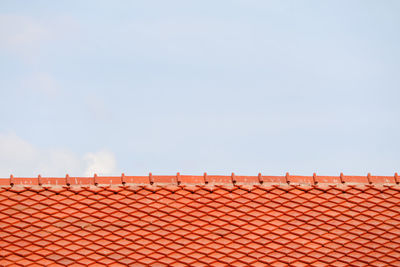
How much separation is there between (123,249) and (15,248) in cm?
263

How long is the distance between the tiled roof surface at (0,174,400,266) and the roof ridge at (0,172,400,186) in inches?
1.1

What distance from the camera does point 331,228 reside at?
55.9ft

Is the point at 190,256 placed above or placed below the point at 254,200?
below

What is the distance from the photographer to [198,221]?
16844 millimetres

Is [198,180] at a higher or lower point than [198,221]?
higher

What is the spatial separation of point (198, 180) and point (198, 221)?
1.19 m

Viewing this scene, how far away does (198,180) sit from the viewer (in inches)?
688

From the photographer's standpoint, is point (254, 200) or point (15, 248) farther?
point (254, 200)

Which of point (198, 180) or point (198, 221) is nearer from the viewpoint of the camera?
point (198, 221)

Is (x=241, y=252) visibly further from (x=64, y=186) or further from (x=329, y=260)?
(x=64, y=186)

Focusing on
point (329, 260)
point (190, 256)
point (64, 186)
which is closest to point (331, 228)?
point (329, 260)

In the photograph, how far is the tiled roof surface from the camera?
53.1ft

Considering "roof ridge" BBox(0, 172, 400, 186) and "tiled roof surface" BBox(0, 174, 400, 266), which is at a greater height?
"roof ridge" BBox(0, 172, 400, 186)

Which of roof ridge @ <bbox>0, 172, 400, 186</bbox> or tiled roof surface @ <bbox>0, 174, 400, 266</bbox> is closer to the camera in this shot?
tiled roof surface @ <bbox>0, 174, 400, 266</bbox>
